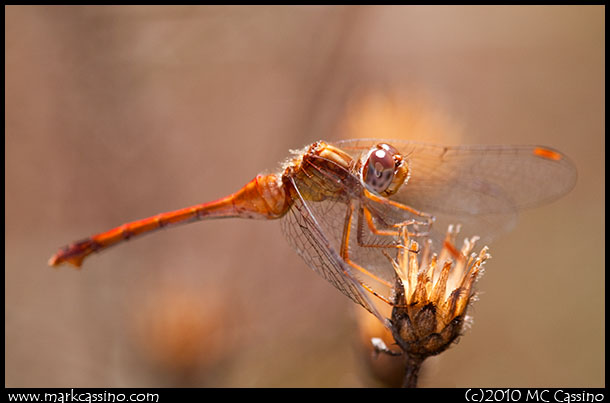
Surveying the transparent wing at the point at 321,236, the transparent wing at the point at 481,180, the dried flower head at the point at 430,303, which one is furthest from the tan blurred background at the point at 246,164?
the dried flower head at the point at 430,303

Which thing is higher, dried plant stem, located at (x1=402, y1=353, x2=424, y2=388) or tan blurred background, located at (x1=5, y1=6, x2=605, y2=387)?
tan blurred background, located at (x1=5, y1=6, x2=605, y2=387)

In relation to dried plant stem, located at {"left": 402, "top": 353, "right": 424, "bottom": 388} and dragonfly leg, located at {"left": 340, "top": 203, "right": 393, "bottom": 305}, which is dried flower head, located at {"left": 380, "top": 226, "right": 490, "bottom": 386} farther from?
dragonfly leg, located at {"left": 340, "top": 203, "right": 393, "bottom": 305}

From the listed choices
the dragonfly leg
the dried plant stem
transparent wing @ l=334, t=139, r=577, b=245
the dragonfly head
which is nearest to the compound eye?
the dragonfly head

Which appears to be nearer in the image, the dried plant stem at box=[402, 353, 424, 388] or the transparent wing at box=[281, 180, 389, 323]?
the dried plant stem at box=[402, 353, 424, 388]

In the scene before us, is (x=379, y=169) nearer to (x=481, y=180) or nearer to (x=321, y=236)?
(x=321, y=236)
